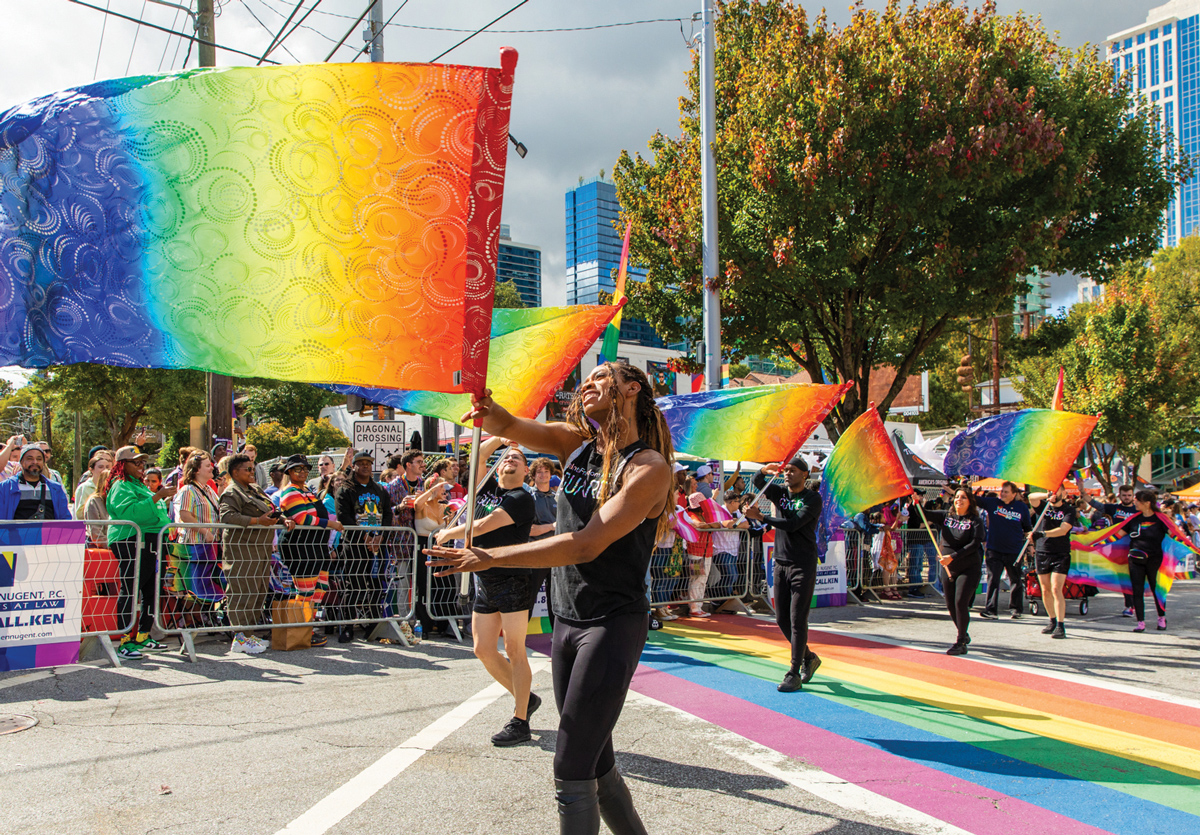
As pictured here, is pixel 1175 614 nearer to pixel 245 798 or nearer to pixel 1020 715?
pixel 1020 715

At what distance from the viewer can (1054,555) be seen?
10906 mm

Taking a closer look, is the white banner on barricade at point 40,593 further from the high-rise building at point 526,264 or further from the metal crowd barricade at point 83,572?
the high-rise building at point 526,264

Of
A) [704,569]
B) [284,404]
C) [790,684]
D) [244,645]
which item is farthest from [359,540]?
[284,404]

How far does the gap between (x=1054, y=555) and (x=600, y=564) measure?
9800 millimetres

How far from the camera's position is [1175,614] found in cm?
1294

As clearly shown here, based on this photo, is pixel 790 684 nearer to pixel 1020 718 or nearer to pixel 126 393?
pixel 1020 718

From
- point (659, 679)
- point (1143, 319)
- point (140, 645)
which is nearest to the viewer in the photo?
point (659, 679)

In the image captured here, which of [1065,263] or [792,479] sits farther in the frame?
[1065,263]

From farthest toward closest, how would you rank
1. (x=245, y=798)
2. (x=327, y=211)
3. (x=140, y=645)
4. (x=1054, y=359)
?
(x=1054, y=359) < (x=140, y=645) < (x=245, y=798) < (x=327, y=211)

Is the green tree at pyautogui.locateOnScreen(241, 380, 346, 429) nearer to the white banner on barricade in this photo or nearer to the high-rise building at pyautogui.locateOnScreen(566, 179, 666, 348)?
the high-rise building at pyautogui.locateOnScreen(566, 179, 666, 348)

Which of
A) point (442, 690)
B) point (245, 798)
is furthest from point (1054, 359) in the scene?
point (245, 798)

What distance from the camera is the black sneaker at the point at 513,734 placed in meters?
5.23

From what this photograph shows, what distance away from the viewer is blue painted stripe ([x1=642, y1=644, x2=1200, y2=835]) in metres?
4.32

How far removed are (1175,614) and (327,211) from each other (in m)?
14.2
